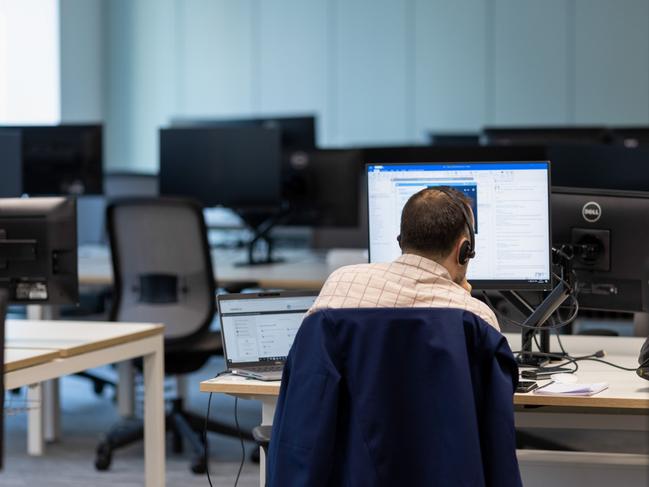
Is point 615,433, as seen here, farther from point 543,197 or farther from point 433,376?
point 433,376

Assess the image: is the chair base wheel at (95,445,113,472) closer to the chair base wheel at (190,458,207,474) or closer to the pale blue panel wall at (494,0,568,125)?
the chair base wheel at (190,458,207,474)

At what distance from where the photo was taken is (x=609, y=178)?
3.09 metres

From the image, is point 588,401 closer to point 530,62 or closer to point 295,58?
point 530,62

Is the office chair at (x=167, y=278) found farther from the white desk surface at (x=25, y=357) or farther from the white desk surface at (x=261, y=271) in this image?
the white desk surface at (x=25, y=357)

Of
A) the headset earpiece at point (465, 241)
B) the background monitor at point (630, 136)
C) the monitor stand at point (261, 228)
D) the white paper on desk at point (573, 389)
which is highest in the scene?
the background monitor at point (630, 136)

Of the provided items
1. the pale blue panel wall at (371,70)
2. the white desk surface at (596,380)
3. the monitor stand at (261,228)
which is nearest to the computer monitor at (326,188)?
the monitor stand at (261,228)

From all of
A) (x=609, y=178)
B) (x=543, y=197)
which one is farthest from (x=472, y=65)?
(x=543, y=197)

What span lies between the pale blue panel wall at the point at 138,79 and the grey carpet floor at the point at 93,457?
355 cm

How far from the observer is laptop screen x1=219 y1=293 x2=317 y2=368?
8.07 feet

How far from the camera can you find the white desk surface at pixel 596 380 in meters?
2.28

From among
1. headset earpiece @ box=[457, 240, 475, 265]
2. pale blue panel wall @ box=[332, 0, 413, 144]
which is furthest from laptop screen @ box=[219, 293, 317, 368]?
pale blue panel wall @ box=[332, 0, 413, 144]

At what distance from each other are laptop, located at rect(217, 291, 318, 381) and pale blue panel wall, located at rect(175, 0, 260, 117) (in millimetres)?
5823

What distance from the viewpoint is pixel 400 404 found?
1863 millimetres

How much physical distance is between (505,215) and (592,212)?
0.83 feet
